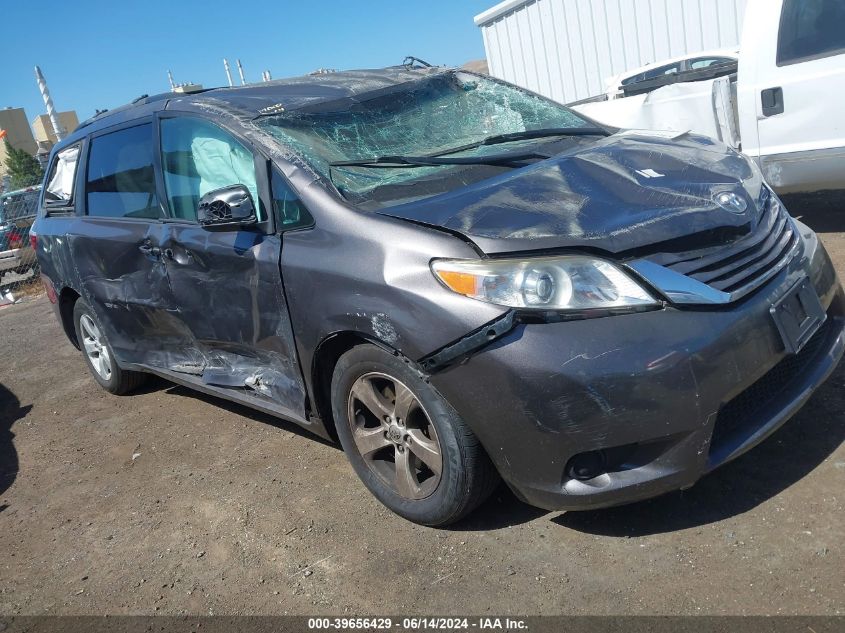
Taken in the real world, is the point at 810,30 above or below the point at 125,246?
above

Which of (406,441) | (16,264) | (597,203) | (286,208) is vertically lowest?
(16,264)

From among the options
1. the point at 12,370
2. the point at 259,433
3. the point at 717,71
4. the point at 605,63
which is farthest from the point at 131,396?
the point at 605,63

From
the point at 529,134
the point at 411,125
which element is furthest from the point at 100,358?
the point at 529,134

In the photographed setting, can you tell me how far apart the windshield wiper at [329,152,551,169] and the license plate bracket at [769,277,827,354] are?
116 cm

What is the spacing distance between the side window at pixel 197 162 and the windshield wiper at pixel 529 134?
0.91 m

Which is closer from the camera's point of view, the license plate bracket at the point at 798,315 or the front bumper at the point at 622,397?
the front bumper at the point at 622,397

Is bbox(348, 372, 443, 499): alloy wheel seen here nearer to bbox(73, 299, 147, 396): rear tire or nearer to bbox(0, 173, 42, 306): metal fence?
bbox(73, 299, 147, 396): rear tire

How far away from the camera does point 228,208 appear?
3.25 m

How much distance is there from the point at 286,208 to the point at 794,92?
4236mm

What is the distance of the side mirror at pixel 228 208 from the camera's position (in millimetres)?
3230

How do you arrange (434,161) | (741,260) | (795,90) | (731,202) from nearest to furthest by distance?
(741,260), (731,202), (434,161), (795,90)

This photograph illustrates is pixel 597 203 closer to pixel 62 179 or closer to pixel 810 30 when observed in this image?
pixel 810 30

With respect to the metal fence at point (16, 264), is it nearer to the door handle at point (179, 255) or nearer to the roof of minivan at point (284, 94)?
the roof of minivan at point (284, 94)

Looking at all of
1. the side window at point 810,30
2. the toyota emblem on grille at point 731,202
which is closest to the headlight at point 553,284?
the toyota emblem on grille at point 731,202
